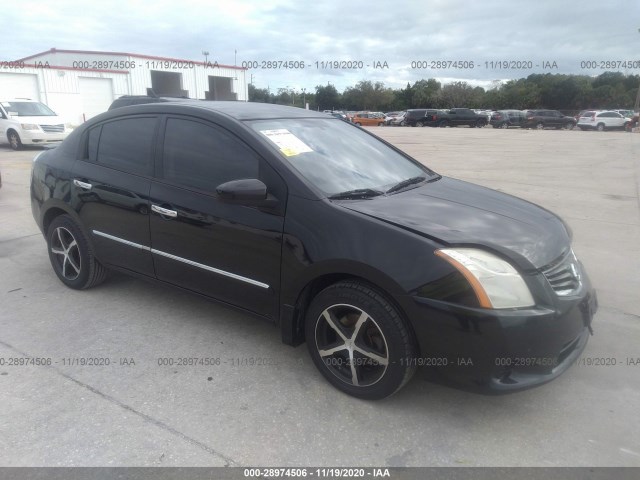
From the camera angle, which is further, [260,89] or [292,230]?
[260,89]

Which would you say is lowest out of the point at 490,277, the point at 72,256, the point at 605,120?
the point at 72,256

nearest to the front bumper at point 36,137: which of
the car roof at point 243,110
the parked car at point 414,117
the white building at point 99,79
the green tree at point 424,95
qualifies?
the white building at point 99,79

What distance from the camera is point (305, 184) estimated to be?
2924 millimetres

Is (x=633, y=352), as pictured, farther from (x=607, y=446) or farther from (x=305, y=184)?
(x=305, y=184)

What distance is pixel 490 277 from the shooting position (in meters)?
2.44

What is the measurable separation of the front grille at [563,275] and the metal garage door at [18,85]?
32077mm

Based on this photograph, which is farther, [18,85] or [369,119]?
[369,119]

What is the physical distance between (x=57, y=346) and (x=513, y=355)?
9.63 ft

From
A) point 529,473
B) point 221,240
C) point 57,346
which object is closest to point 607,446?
point 529,473

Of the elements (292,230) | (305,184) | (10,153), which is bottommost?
(10,153)

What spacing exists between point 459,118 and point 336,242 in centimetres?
4309

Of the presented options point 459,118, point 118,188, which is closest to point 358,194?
point 118,188

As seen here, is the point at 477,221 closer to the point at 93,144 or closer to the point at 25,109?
the point at 93,144

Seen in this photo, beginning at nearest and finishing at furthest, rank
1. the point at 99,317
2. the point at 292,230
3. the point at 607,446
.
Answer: the point at 607,446 < the point at 292,230 < the point at 99,317
